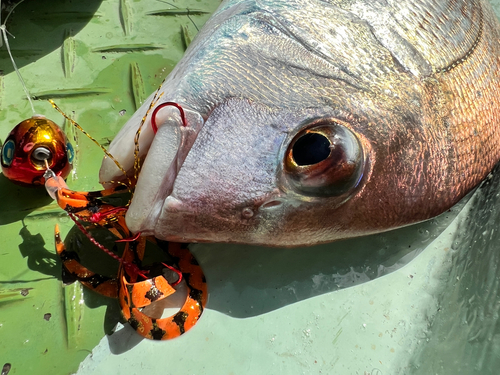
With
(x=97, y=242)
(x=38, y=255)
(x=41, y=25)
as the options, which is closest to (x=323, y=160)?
(x=97, y=242)

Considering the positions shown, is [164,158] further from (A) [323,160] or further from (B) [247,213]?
(A) [323,160]

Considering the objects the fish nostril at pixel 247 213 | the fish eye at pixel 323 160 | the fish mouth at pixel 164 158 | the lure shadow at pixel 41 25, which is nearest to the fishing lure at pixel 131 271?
the fish mouth at pixel 164 158

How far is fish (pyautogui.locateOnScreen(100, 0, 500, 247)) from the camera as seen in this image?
1.23 m

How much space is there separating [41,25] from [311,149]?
2075 millimetres

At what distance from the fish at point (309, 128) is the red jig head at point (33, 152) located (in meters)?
0.29

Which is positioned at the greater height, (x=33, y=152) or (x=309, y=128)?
(x=309, y=128)

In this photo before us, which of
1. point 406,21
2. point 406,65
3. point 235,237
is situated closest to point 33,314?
point 235,237

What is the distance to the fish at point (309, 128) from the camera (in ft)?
4.04

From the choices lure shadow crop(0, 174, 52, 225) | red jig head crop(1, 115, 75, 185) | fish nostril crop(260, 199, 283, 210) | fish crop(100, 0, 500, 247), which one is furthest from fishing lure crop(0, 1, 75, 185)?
fish nostril crop(260, 199, 283, 210)

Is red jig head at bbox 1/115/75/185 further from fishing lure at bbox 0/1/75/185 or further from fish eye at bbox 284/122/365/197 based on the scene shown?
fish eye at bbox 284/122/365/197

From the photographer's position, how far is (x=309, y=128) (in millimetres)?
1253

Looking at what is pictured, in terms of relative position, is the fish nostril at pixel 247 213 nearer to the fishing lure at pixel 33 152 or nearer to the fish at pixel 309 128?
the fish at pixel 309 128

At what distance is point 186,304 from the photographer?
5.42ft

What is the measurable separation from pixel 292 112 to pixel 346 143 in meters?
0.21
